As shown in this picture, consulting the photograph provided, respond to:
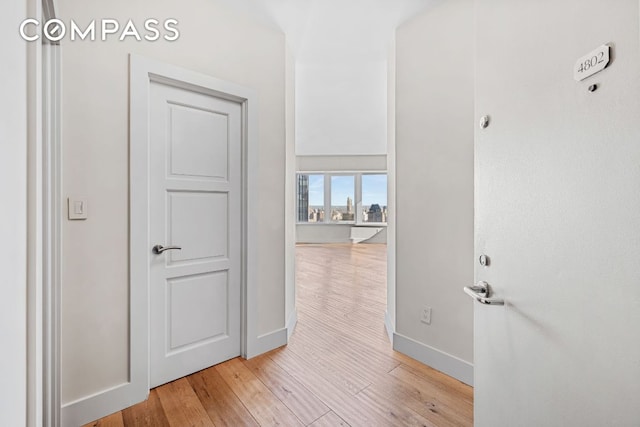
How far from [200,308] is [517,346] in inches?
68.6

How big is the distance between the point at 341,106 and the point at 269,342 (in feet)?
11.0

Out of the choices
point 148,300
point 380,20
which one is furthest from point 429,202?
point 148,300

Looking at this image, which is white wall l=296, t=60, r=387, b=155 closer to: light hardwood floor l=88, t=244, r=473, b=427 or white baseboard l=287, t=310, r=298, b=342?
white baseboard l=287, t=310, r=298, b=342

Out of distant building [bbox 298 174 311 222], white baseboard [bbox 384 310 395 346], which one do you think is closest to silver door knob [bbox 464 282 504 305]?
white baseboard [bbox 384 310 395 346]

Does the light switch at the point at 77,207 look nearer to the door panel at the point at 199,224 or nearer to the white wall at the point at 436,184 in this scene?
the door panel at the point at 199,224

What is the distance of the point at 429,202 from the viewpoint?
6.36 feet

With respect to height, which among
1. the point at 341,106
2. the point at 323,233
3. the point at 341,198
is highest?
the point at 341,106

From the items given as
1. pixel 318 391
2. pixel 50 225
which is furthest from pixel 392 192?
pixel 50 225

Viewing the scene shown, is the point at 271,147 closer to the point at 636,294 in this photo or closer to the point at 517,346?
the point at 517,346

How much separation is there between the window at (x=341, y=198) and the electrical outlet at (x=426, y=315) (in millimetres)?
6049

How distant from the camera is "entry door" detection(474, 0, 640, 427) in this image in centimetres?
50

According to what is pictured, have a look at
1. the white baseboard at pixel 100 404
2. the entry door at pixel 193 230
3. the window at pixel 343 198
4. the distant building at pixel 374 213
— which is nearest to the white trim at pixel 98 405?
the white baseboard at pixel 100 404
